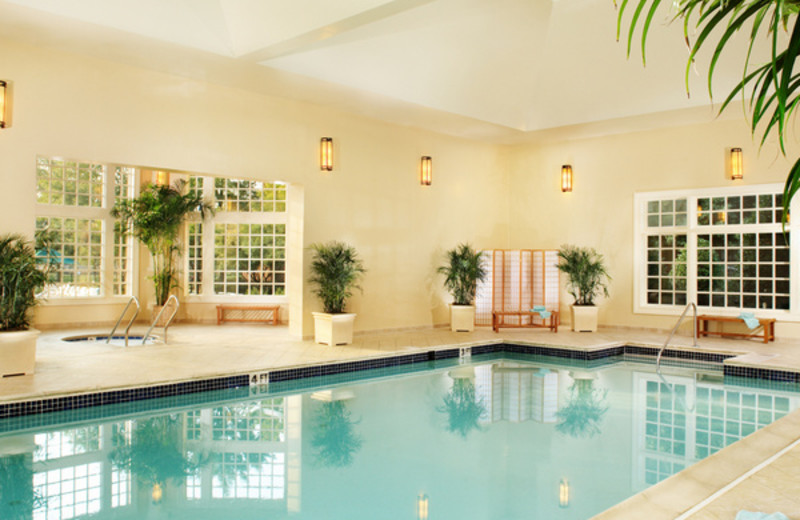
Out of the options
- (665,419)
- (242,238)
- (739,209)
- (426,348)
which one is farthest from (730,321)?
(242,238)

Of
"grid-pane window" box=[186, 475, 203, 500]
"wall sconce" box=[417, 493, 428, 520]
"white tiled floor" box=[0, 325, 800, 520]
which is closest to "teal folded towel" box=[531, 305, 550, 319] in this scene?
"white tiled floor" box=[0, 325, 800, 520]

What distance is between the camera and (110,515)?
3.69 meters

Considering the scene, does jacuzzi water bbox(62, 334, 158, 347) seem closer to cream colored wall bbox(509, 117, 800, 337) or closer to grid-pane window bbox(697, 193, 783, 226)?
cream colored wall bbox(509, 117, 800, 337)

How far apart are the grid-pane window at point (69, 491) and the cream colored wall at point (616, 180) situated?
379 inches

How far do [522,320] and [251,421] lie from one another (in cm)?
693

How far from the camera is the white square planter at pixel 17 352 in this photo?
631cm

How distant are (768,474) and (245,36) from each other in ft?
22.3

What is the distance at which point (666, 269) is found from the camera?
440 inches

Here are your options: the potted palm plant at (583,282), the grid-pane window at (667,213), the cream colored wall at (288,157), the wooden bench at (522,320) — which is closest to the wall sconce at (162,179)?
the cream colored wall at (288,157)

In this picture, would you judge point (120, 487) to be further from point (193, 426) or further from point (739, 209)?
point (739, 209)

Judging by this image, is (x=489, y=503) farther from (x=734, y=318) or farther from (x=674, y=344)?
(x=734, y=318)

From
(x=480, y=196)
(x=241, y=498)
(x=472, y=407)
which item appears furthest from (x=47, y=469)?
(x=480, y=196)

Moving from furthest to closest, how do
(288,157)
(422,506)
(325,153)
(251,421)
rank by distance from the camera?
(325,153)
(288,157)
(251,421)
(422,506)

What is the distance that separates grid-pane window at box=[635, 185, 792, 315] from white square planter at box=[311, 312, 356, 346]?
5654 mm
